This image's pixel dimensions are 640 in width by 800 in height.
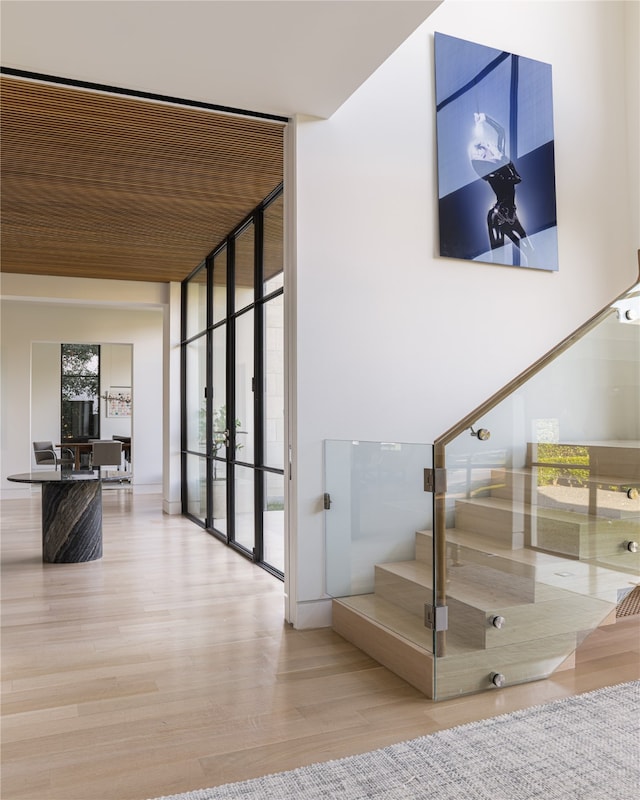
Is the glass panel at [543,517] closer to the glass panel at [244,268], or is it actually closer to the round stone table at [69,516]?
the glass panel at [244,268]

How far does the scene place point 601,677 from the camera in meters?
3.03

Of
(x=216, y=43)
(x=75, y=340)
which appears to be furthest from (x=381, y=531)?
(x=75, y=340)

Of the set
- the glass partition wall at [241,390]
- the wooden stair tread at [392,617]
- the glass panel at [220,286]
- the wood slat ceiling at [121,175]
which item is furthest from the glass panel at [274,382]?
the wooden stair tread at [392,617]

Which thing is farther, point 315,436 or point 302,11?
point 315,436

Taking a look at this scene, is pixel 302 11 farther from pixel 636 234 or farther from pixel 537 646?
pixel 636 234

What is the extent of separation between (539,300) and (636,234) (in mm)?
1148

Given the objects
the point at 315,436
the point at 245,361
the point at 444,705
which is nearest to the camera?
the point at 444,705

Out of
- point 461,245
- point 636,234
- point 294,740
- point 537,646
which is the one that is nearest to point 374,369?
point 461,245

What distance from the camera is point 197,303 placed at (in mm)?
7766

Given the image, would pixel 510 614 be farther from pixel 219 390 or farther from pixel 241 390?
pixel 219 390

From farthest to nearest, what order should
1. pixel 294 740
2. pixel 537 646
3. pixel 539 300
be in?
pixel 539 300
pixel 537 646
pixel 294 740

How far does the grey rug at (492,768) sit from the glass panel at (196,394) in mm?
5252

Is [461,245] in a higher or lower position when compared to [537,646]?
higher

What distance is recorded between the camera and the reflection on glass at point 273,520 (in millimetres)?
4992
